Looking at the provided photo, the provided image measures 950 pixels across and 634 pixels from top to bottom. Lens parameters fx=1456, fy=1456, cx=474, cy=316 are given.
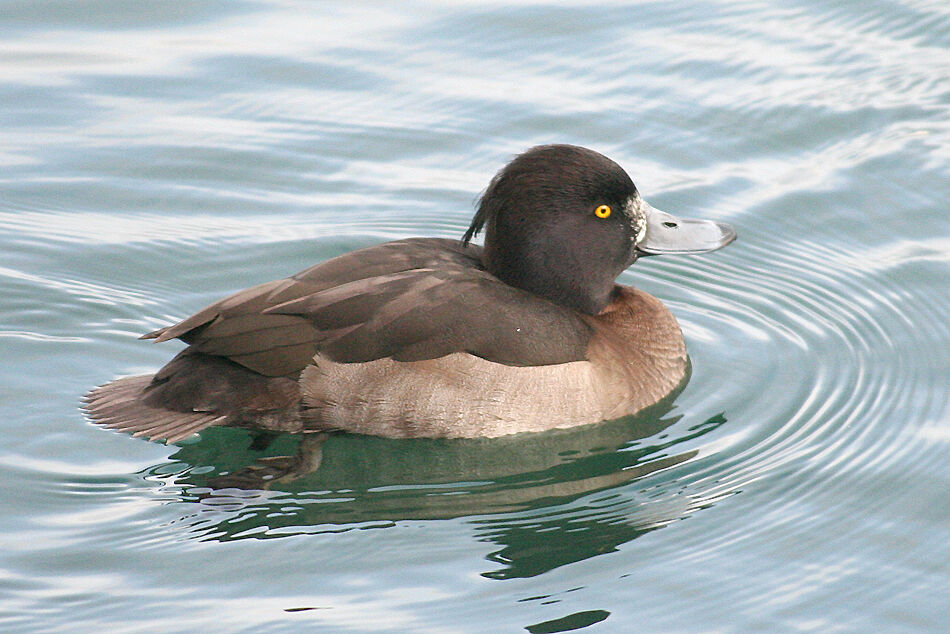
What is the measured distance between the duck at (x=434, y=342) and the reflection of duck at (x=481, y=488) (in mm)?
104

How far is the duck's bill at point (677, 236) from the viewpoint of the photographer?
6996 millimetres

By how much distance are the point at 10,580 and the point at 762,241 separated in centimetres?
467

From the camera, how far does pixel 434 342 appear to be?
20.4 ft

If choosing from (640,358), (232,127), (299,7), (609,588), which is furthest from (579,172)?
(299,7)

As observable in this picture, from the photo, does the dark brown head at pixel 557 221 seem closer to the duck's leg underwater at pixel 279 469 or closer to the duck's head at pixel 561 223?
the duck's head at pixel 561 223

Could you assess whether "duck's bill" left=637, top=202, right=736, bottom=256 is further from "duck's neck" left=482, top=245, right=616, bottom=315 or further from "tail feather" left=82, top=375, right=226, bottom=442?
"tail feather" left=82, top=375, right=226, bottom=442

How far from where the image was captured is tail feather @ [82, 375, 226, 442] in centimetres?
609

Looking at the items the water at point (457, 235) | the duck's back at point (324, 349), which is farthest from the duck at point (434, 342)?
the water at point (457, 235)

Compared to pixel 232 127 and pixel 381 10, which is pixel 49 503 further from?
pixel 381 10

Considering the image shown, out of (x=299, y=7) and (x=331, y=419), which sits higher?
(x=299, y=7)

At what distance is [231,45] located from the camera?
398 inches

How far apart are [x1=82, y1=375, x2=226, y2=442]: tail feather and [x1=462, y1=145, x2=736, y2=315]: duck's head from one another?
150 cm

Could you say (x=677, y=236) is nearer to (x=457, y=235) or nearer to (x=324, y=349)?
(x=457, y=235)

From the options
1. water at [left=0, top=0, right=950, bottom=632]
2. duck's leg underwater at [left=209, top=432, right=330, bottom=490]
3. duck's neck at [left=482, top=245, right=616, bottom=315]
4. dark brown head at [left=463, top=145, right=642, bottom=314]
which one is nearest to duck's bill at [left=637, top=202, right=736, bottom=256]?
dark brown head at [left=463, top=145, right=642, bottom=314]
